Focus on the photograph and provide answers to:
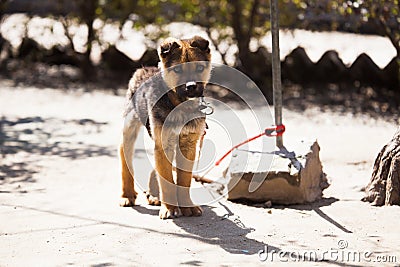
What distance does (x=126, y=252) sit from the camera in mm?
5363

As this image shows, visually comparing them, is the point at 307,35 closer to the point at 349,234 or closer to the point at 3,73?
the point at 3,73

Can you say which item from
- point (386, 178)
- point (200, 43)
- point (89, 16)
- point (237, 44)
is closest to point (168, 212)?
point (200, 43)

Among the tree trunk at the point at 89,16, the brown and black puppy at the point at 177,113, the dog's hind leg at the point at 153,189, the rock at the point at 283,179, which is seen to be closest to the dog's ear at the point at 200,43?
the brown and black puppy at the point at 177,113

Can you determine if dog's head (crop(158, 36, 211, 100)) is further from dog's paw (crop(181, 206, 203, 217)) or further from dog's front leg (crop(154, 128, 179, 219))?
dog's paw (crop(181, 206, 203, 217))

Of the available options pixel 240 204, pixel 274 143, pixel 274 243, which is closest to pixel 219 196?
pixel 240 204

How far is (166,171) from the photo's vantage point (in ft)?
20.6

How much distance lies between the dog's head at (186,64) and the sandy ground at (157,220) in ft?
3.85

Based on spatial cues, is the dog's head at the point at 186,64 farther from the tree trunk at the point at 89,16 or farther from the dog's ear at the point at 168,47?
the tree trunk at the point at 89,16

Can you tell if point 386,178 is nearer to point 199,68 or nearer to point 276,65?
point 276,65

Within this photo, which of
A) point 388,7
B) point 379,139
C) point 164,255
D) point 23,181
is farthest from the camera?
point 388,7

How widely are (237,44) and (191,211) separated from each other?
642 cm

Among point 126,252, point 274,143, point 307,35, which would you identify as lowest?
point 126,252

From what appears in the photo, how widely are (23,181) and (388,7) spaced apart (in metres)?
5.38

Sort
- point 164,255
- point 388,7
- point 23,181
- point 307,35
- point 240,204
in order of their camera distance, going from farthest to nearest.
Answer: point 307,35 < point 388,7 < point 23,181 < point 240,204 < point 164,255
